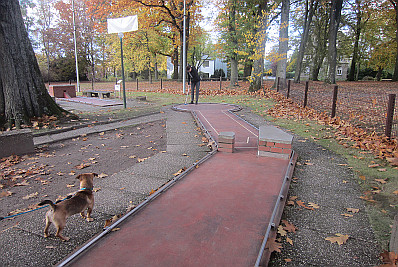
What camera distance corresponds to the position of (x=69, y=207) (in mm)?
2900

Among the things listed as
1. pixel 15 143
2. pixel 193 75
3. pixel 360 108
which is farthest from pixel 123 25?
pixel 360 108

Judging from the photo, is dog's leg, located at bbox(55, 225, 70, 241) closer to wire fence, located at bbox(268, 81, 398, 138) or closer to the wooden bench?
wire fence, located at bbox(268, 81, 398, 138)

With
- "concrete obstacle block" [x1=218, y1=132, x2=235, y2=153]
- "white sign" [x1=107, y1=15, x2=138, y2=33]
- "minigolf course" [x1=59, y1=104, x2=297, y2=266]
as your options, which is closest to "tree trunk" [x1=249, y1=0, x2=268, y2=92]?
"white sign" [x1=107, y1=15, x2=138, y2=33]

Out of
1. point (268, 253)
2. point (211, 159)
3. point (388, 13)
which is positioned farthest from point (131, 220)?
point (388, 13)

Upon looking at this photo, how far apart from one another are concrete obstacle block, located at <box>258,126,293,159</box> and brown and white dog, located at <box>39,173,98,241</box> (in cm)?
350

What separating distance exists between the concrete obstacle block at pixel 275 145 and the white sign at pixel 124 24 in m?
9.29

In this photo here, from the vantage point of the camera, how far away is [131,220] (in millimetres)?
3160

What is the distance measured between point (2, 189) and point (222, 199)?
142 inches

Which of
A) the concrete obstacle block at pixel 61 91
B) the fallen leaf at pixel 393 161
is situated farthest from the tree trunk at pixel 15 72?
the concrete obstacle block at pixel 61 91

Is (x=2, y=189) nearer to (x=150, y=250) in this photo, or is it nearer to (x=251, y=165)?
(x=150, y=250)

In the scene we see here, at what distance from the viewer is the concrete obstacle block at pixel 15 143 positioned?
19.8ft

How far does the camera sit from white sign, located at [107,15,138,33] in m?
12.2

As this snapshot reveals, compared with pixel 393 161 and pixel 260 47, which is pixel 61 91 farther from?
pixel 393 161

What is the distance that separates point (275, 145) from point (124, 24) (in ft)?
33.2
